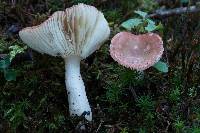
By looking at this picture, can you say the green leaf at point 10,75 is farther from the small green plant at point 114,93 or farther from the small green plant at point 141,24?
the small green plant at point 141,24

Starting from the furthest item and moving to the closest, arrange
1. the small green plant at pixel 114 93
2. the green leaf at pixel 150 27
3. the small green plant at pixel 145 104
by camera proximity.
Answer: the green leaf at pixel 150 27
the small green plant at pixel 114 93
the small green plant at pixel 145 104

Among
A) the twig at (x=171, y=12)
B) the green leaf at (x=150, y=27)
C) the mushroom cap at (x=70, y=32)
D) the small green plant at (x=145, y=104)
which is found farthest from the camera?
the twig at (x=171, y=12)

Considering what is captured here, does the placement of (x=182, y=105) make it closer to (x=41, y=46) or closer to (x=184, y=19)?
(x=184, y=19)

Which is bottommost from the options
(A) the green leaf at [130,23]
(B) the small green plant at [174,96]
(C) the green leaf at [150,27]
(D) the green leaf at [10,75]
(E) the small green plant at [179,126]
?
(E) the small green plant at [179,126]

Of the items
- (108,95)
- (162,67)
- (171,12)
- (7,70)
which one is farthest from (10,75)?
(171,12)

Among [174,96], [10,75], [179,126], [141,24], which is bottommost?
[179,126]

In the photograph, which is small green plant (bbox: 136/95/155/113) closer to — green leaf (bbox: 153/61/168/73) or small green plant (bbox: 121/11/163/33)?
green leaf (bbox: 153/61/168/73)

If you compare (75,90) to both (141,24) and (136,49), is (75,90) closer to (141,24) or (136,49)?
(136,49)

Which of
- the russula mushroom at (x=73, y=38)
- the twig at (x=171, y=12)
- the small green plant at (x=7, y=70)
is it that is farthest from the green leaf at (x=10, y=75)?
the twig at (x=171, y=12)
